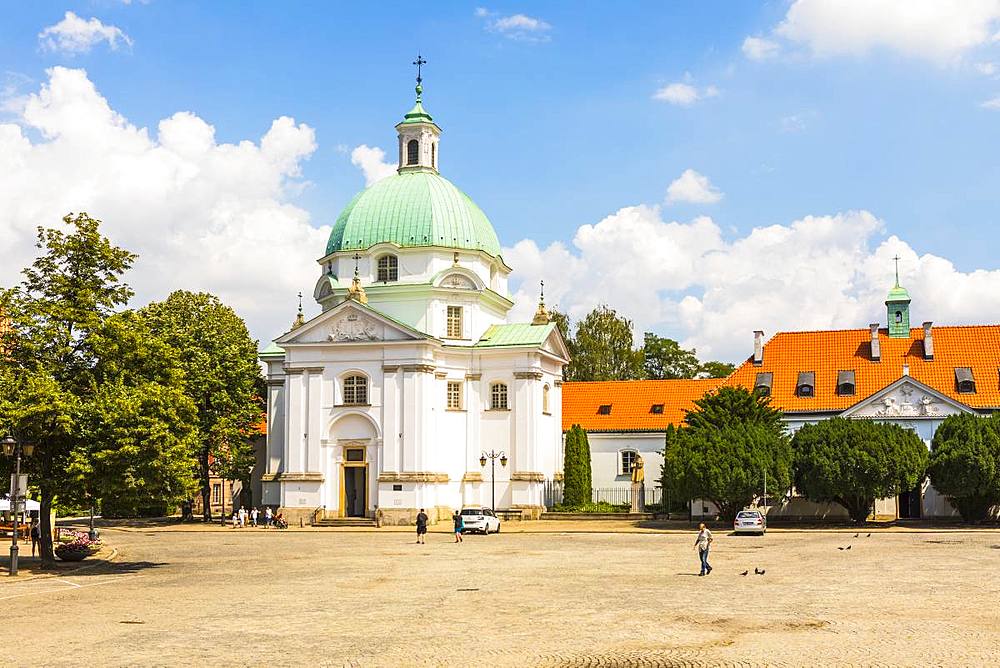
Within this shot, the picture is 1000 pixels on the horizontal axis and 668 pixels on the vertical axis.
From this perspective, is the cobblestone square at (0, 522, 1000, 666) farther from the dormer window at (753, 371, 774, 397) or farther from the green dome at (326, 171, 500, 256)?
the green dome at (326, 171, 500, 256)

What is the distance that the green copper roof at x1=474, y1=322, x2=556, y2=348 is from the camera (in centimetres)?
6144

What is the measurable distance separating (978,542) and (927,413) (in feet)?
56.1

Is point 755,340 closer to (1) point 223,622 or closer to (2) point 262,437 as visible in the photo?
(2) point 262,437

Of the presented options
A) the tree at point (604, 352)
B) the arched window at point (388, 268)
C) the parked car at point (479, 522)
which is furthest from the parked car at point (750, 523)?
the tree at point (604, 352)

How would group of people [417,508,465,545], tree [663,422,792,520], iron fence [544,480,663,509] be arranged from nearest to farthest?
group of people [417,508,465,545]
tree [663,422,792,520]
iron fence [544,480,663,509]

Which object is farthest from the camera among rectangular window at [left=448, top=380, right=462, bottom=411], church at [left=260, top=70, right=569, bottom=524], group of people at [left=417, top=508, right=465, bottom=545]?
rectangular window at [left=448, top=380, right=462, bottom=411]

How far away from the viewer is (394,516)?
186 ft

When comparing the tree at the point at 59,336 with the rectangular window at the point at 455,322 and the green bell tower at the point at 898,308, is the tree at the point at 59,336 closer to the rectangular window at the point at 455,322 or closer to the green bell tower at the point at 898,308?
the rectangular window at the point at 455,322

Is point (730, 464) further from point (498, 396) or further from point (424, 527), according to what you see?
point (498, 396)

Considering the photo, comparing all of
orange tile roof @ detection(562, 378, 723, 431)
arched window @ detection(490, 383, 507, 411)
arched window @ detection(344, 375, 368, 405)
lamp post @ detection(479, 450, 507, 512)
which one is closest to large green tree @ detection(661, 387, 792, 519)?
lamp post @ detection(479, 450, 507, 512)

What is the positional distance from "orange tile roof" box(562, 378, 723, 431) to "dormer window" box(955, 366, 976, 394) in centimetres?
1411

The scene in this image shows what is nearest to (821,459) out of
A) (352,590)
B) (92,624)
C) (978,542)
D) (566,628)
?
(978,542)

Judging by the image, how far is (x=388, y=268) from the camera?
63.5m

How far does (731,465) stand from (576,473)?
1477 cm
